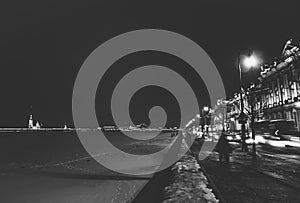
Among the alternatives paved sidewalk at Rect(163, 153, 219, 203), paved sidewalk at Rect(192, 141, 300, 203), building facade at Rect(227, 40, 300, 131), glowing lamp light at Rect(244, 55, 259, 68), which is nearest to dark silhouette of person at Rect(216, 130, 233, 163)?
paved sidewalk at Rect(192, 141, 300, 203)

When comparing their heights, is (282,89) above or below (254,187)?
above

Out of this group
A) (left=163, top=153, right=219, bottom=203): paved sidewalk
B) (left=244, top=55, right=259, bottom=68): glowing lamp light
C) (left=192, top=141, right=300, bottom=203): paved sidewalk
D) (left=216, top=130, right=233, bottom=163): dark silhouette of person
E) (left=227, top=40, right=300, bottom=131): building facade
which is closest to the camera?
(left=163, top=153, right=219, bottom=203): paved sidewalk

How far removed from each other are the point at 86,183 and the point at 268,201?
9.67m

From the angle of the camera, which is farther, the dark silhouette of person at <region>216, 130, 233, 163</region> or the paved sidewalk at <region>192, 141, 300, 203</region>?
the dark silhouette of person at <region>216, 130, 233, 163</region>

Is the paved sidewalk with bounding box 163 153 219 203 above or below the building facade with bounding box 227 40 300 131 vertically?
below

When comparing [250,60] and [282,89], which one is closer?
[250,60]

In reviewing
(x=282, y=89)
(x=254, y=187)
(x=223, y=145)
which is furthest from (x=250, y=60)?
(x=282, y=89)

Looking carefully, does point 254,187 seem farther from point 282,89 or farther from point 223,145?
point 282,89

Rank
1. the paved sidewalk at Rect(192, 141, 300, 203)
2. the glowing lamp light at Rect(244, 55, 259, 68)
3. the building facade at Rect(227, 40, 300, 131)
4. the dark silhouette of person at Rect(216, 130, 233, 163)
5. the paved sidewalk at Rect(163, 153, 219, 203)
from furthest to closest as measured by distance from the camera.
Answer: the building facade at Rect(227, 40, 300, 131) → the glowing lamp light at Rect(244, 55, 259, 68) → the dark silhouette of person at Rect(216, 130, 233, 163) → the paved sidewalk at Rect(192, 141, 300, 203) → the paved sidewalk at Rect(163, 153, 219, 203)

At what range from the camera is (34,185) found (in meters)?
16.8

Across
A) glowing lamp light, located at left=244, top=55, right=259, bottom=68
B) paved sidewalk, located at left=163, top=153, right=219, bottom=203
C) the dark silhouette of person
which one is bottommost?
paved sidewalk, located at left=163, top=153, right=219, bottom=203

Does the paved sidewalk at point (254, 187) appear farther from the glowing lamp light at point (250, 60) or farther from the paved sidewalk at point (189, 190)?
the glowing lamp light at point (250, 60)

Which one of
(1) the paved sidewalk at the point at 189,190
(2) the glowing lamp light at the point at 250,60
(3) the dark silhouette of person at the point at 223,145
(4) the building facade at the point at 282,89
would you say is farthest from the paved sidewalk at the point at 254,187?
(4) the building facade at the point at 282,89

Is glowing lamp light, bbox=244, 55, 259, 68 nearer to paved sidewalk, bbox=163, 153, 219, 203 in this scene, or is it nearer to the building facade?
paved sidewalk, bbox=163, 153, 219, 203
